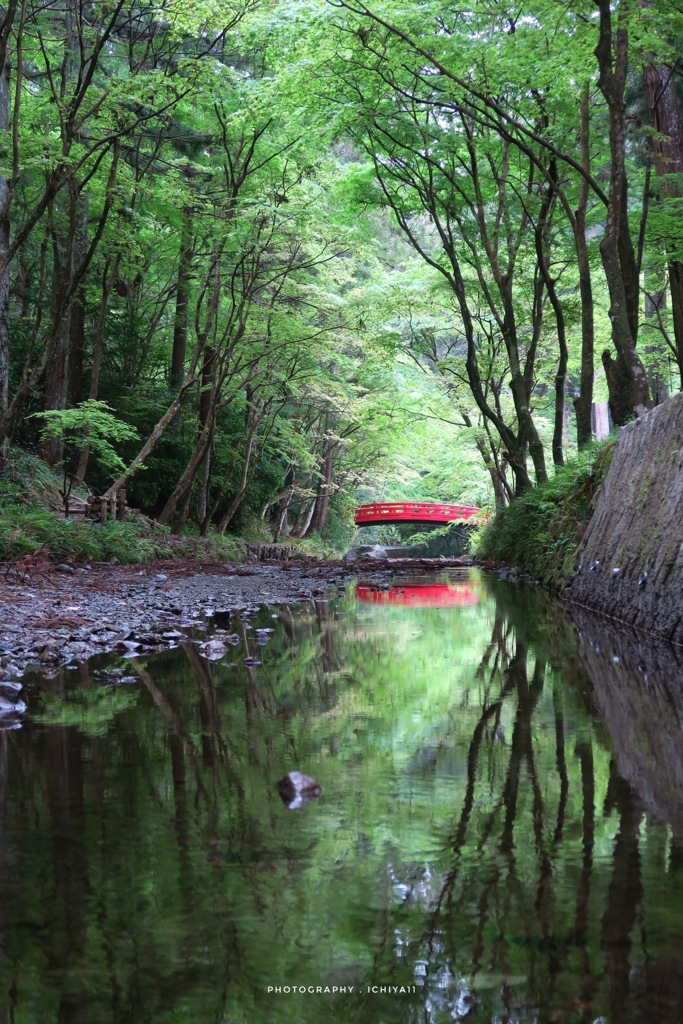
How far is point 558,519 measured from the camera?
8.50 m

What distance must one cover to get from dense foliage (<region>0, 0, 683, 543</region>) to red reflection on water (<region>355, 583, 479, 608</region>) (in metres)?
2.37

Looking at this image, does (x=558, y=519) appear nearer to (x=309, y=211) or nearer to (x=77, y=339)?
(x=309, y=211)

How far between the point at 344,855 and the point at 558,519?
7.33m

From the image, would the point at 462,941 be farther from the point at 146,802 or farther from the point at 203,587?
the point at 203,587

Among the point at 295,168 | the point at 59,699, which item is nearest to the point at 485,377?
the point at 295,168

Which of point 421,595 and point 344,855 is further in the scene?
point 421,595

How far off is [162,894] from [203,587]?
656cm

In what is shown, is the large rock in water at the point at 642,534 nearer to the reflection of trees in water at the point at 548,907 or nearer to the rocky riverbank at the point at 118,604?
the reflection of trees in water at the point at 548,907

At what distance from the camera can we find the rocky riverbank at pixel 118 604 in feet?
12.6

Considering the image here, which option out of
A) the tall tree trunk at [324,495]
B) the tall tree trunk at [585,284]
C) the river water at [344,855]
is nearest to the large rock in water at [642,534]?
the river water at [344,855]

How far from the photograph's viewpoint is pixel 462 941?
1.21m

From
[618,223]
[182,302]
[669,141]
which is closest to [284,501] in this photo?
[182,302]

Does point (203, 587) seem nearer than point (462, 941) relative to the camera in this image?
No

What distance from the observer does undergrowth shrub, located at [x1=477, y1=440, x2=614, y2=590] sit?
298 inches
